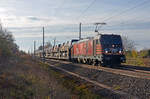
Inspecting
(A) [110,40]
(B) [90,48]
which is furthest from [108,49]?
(B) [90,48]

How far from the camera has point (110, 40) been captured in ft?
79.6

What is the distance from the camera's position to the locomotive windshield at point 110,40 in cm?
2391

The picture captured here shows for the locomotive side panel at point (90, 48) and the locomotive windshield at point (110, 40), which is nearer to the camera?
the locomotive windshield at point (110, 40)

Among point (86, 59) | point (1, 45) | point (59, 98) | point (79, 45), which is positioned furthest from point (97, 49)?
point (59, 98)

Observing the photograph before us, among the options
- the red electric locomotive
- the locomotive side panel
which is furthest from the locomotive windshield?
the locomotive side panel

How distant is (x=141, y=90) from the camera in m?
11.8

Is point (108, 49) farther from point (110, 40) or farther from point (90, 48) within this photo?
point (90, 48)

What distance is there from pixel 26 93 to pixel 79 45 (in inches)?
905

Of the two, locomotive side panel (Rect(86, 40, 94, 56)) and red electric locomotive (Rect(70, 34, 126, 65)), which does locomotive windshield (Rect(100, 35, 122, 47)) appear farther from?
locomotive side panel (Rect(86, 40, 94, 56))

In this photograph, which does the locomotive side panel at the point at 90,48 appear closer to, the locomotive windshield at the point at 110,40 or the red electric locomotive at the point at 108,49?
the red electric locomotive at the point at 108,49

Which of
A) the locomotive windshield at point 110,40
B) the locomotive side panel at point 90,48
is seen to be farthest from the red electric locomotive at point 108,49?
the locomotive side panel at point 90,48

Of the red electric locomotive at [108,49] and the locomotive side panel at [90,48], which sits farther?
the locomotive side panel at [90,48]

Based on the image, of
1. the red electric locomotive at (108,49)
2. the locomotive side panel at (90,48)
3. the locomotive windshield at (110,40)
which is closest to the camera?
the red electric locomotive at (108,49)

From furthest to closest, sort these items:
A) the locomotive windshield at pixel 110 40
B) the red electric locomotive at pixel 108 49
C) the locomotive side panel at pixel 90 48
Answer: the locomotive side panel at pixel 90 48 → the locomotive windshield at pixel 110 40 → the red electric locomotive at pixel 108 49
